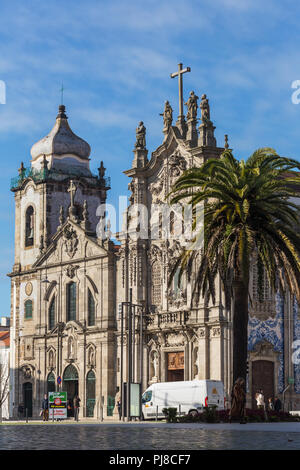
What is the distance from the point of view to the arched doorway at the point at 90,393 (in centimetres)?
6176

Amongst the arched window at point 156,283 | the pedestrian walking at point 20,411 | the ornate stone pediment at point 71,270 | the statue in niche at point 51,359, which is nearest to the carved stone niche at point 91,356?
the statue in niche at point 51,359

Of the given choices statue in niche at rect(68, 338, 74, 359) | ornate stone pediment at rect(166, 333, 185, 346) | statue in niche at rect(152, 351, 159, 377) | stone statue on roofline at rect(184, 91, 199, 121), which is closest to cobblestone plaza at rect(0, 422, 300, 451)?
ornate stone pediment at rect(166, 333, 185, 346)

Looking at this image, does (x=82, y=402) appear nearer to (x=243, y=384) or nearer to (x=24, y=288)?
(x=24, y=288)

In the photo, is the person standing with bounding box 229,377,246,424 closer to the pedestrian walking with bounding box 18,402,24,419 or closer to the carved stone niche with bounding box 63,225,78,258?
the carved stone niche with bounding box 63,225,78,258

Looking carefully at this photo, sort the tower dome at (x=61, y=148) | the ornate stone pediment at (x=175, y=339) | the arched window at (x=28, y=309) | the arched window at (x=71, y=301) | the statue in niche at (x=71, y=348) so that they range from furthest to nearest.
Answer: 1. the tower dome at (x=61, y=148)
2. the arched window at (x=28, y=309)
3. the arched window at (x=71, y=301)
4. the statue in niche at (x=71, y=348)
5. the ornate stone pediment at (x=175, y=339)

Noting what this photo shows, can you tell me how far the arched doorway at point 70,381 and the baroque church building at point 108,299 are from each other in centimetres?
9

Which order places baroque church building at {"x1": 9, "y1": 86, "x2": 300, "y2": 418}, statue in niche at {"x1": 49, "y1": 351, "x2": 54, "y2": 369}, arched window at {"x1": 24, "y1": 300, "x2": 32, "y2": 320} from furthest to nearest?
arched window at {"x1": 24, "y1": 300, "x2": 32, "y2": 320}
statue in niche at {"x1": 49, "y1": 351, "x2": 54, "y2": 369}
baroque church building at {"x1": 9, "y1": 86, "x2": 300, "y2": 418}

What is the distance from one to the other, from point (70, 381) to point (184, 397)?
19.1m

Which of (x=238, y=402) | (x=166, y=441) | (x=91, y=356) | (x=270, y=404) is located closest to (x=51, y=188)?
(x=91, y=356)

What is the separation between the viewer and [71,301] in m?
65.8

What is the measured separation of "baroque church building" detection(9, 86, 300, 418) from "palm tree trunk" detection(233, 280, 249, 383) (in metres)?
13.6

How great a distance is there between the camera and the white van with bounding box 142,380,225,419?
46.3m

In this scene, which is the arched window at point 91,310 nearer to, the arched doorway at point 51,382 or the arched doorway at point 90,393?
the arched doorway at point 90,393

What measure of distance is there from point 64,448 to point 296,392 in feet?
108
